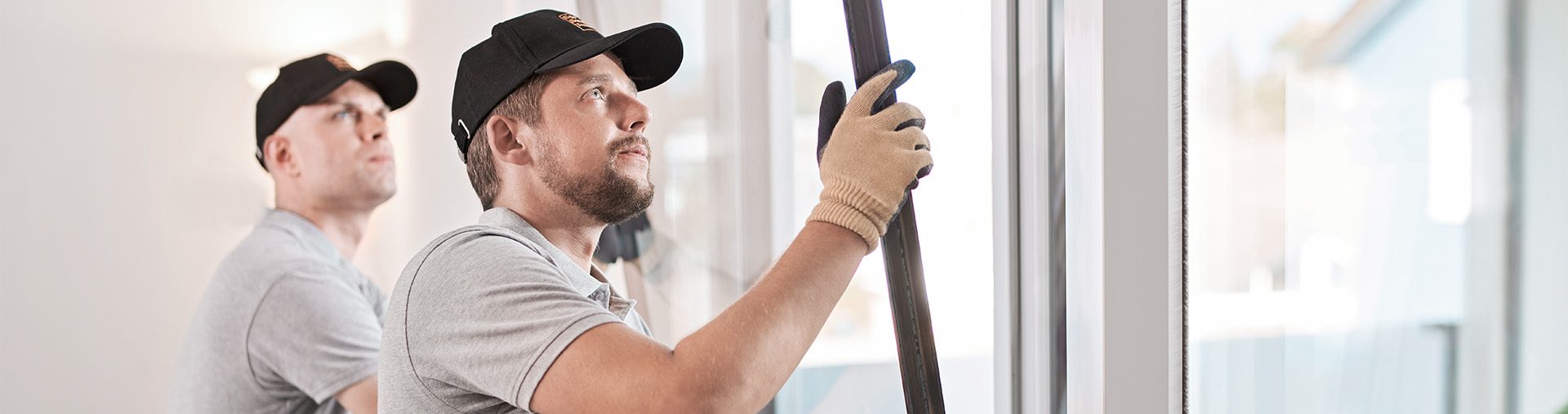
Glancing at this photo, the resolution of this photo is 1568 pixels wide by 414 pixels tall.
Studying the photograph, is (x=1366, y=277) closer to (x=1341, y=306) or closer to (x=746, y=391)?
(x=1341, y=306)

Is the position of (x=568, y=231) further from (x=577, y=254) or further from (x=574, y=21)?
(x=574, y=21)

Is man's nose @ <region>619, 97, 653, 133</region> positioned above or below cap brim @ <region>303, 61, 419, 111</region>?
below

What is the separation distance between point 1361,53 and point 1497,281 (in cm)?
19

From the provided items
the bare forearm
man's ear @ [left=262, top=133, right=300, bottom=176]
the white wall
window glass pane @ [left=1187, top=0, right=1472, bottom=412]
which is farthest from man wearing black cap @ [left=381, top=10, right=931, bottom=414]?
man's ear @ [left=262, top=133, right=300, bottom=176]

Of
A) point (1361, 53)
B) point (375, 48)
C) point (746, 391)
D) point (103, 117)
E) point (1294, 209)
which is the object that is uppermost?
point (375, 48)

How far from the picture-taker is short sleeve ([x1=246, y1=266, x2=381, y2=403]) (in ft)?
4.55

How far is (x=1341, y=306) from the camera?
0.64 meters

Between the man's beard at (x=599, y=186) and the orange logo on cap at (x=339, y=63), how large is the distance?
1029mm

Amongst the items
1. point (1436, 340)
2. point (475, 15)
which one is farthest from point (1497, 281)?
point (475, 15)

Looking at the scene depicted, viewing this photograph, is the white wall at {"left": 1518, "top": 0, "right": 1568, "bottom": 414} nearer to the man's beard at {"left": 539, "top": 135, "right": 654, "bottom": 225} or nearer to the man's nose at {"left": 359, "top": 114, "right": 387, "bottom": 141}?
the man's beard at {"left": 539, "top": 135, "right": 654, "bottom": 225}

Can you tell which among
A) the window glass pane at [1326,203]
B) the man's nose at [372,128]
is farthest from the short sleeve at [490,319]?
the man's nose at [372,128]

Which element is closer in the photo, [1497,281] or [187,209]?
[1497,281]

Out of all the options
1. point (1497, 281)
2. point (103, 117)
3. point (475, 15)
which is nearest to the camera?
point (1497, 281)

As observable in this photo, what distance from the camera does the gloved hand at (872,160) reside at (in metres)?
0.76
